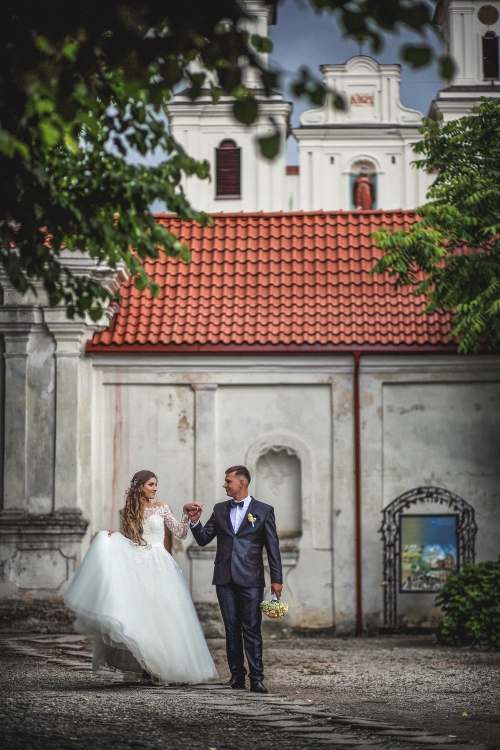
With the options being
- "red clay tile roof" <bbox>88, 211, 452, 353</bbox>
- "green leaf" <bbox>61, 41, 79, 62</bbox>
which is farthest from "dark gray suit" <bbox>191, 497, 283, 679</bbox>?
"red clay tile roof" <bbox>88, 211, 452, 353</bbox>

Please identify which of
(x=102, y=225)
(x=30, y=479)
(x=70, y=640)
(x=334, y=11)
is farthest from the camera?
(x=30, y=479)

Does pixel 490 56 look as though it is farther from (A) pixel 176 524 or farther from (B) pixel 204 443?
(A) pixel 176 524

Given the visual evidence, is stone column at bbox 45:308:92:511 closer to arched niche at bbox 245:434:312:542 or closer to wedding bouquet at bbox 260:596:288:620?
arched niche at bbox 245:434:312:542

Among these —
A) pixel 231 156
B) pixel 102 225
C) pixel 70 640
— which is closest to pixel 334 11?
pixel 102 225

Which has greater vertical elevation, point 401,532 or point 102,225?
point 102,225

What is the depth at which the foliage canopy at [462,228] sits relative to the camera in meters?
14.4

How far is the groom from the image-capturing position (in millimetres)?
9773

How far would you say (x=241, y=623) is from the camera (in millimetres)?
9883

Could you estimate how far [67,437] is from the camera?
613 inches

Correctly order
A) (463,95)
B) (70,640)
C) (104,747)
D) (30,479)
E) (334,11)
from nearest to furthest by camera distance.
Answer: (334,11), (104,747), (70,640), (30,479), (463,95)

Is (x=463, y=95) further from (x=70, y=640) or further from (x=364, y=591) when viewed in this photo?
(x=70, y=640)

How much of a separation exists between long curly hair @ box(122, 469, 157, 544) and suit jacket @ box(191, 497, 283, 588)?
52 cm

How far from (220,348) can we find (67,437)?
255cm

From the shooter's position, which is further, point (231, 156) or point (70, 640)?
point (231, 156)
